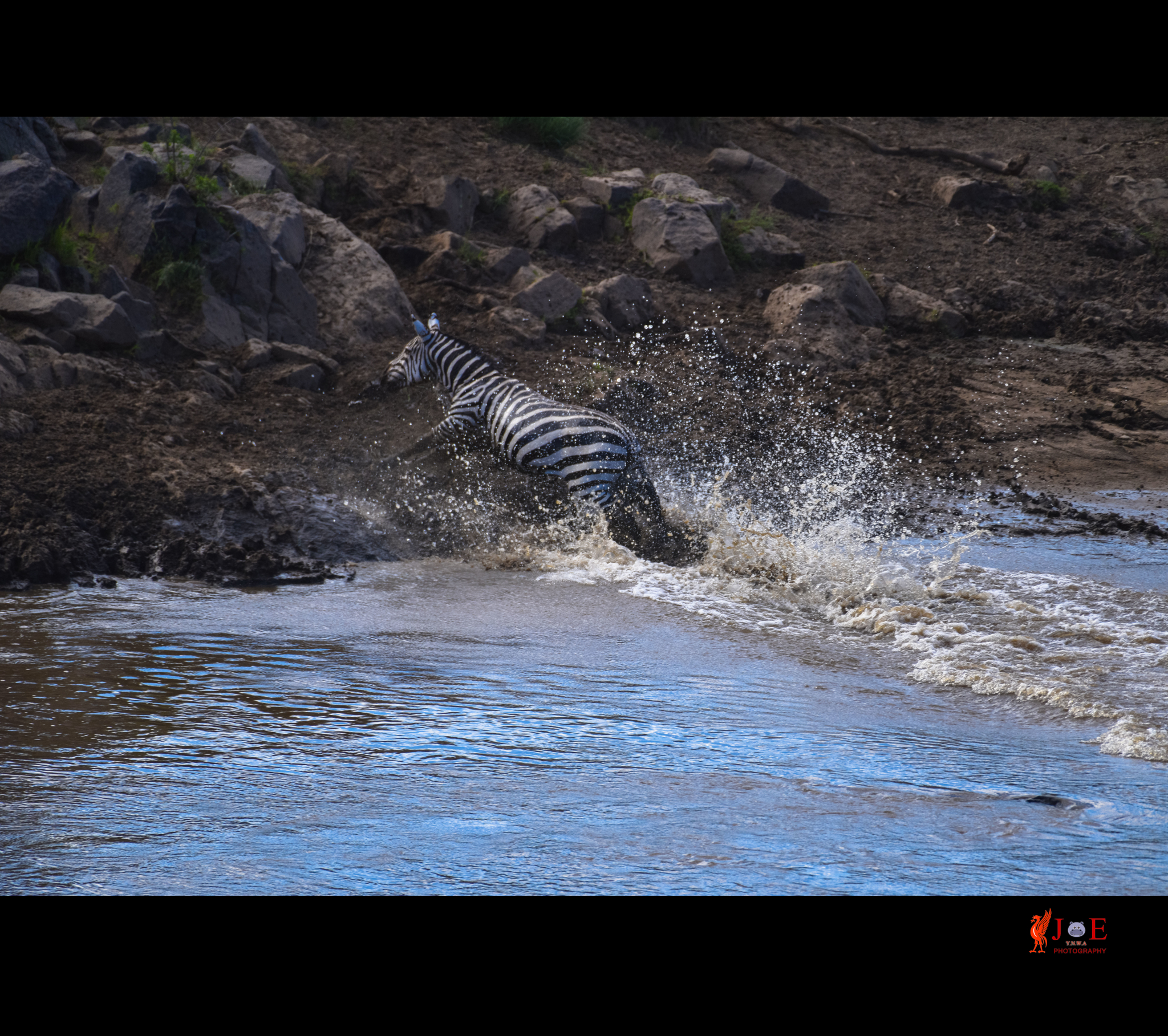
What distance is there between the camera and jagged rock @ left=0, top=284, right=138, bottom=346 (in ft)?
30.2

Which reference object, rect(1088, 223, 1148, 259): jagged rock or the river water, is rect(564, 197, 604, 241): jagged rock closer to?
rect(1088, 223, 1148, 259): jagged rock

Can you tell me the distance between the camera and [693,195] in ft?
48.8

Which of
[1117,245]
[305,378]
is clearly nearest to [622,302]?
[305,378]

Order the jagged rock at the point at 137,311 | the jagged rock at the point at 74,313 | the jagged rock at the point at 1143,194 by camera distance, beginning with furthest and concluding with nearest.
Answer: the jagged rock at the point at 1143,194, the jagged rock at the point at 137,311, the jagged rock at the point at 74,313

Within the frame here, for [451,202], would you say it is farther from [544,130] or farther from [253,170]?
[544,130]

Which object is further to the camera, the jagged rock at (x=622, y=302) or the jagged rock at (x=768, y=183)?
the jagged rock at (x=768, y=183)

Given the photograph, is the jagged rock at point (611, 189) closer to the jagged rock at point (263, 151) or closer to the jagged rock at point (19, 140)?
the jagged rock at point (263, 151)

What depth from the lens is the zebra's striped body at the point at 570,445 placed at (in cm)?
812

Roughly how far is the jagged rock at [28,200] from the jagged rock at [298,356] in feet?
7.42

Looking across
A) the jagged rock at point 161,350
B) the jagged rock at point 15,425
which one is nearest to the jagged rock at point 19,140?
the jagged rock at point 161,350

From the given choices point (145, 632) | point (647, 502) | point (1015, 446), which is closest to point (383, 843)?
point (145, 632)
